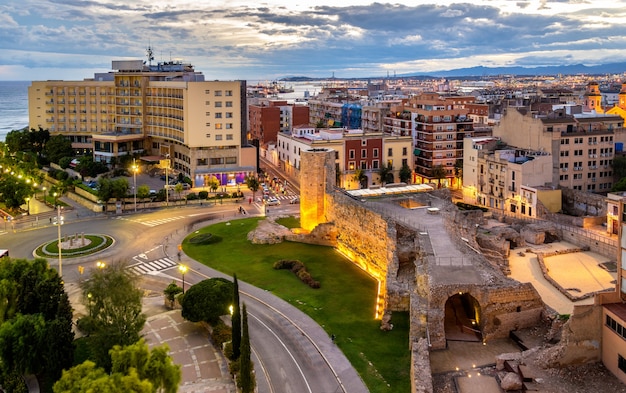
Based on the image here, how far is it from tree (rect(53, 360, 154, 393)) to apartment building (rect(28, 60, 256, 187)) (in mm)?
65572

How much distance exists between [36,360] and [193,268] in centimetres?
2052

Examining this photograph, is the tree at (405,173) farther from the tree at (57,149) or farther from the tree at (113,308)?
the tree at (113,308)

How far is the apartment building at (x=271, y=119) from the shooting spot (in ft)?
434

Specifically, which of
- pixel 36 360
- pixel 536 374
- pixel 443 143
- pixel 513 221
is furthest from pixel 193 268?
pixel 443 143

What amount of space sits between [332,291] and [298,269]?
5.19m

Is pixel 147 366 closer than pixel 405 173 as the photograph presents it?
Yes

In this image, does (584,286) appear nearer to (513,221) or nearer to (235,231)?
(513,221)

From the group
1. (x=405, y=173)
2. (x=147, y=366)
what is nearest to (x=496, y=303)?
(x=147, y=366)

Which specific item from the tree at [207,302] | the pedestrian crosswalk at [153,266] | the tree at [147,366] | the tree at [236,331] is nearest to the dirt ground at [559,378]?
the tree at [236,331]

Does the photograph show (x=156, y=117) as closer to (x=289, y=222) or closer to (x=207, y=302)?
(x=289, y=222)

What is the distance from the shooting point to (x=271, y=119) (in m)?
133

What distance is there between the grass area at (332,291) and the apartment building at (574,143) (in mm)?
38827

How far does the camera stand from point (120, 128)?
106 meters

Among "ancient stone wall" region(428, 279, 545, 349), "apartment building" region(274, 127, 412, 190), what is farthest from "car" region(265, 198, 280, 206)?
"ancient stone wall" region(428, 279, 545, 349)
